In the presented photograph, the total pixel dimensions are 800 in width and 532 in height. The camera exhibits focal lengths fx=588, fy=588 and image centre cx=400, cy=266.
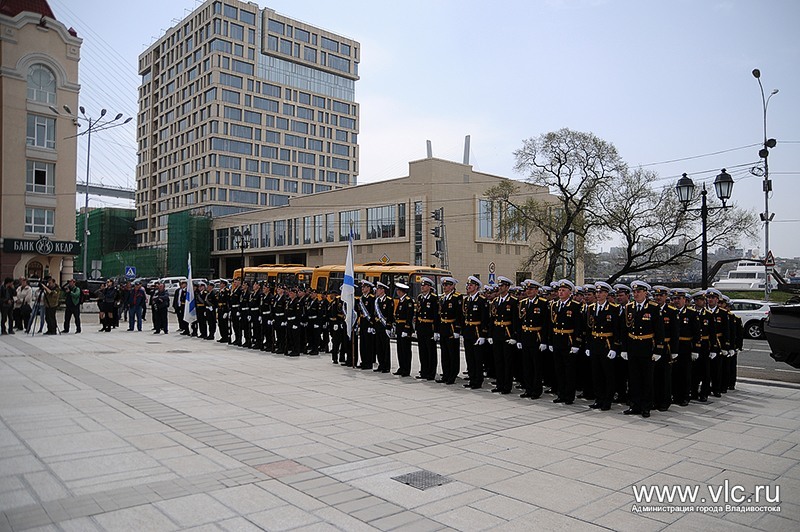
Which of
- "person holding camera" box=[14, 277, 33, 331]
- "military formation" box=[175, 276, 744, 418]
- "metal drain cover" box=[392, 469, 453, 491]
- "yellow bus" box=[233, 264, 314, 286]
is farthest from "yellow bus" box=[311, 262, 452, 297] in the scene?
"metal drain cover" box=[392, 469, 453, 491]

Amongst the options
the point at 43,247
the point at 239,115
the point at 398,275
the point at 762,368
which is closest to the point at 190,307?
the point at 398,275

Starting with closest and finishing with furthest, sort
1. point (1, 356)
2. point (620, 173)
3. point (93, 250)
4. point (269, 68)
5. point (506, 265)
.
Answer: point (1, 356) → point (620, 173) → point (506, 265) → point (269, 68) → point (93, 250)

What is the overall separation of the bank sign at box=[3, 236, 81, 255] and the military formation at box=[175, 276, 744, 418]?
26.2m

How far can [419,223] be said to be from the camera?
47938mm

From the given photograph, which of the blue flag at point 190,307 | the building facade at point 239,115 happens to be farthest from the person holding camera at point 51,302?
the building facade at point 239,115

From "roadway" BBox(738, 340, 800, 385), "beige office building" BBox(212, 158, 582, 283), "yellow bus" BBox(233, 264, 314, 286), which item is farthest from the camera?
"beige office building" BBox(212, 158, 582, 283)

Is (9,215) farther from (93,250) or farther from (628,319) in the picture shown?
(93,250)

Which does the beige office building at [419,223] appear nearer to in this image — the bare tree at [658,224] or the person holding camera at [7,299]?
the bare tree at [658,224]

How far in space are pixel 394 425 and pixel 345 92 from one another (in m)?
94.4

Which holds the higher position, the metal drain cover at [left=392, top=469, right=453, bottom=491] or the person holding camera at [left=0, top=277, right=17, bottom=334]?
the person holding camera at [left=0, top=277, right=17, bottom=334]

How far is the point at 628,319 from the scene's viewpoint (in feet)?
29.6

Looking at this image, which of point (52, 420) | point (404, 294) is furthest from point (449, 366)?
point (52, 420)

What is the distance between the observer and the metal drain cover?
543 cm

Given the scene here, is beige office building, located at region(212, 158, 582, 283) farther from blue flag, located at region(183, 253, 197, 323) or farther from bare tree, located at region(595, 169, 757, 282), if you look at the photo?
blue flag, located at region(183, 253, 197, 323)
